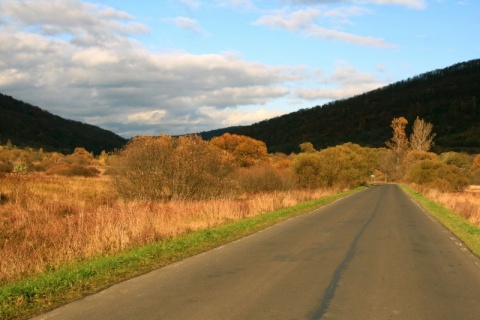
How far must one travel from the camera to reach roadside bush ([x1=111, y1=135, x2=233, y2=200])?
2658 cm

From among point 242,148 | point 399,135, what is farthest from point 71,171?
point 399,135

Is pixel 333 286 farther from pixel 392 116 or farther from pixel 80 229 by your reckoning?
pixel 392 116

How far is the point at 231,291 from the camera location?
25.6 feet

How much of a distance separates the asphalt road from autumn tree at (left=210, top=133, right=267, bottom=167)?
48154 mm

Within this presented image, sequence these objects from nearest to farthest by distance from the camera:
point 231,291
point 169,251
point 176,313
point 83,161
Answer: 1. point 176,313
2. point 231,291
3. point 169,251
4. point 83,161

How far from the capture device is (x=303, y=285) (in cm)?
830

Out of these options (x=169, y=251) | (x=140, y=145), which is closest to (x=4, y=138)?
(x=140, y=145)

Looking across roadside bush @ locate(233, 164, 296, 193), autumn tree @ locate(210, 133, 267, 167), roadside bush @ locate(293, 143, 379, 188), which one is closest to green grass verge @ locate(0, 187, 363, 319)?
roadside bush @ locate(233, 164, 296, 193)

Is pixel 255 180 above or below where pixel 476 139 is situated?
below

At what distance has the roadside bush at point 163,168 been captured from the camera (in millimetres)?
26578

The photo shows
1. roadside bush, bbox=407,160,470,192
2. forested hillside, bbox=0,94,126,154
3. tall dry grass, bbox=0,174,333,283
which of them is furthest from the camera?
forested hillside, bbox=0,94,126,154

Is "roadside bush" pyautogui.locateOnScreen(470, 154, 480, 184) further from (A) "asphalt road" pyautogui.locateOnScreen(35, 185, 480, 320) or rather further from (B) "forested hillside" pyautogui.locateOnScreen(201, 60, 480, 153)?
(A) "asphalt road" pyautogui.locateOnScreen(35, 185, 480, 320)

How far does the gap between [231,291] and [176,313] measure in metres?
1.53

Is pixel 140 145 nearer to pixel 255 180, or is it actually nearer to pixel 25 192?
pixel 25 192
